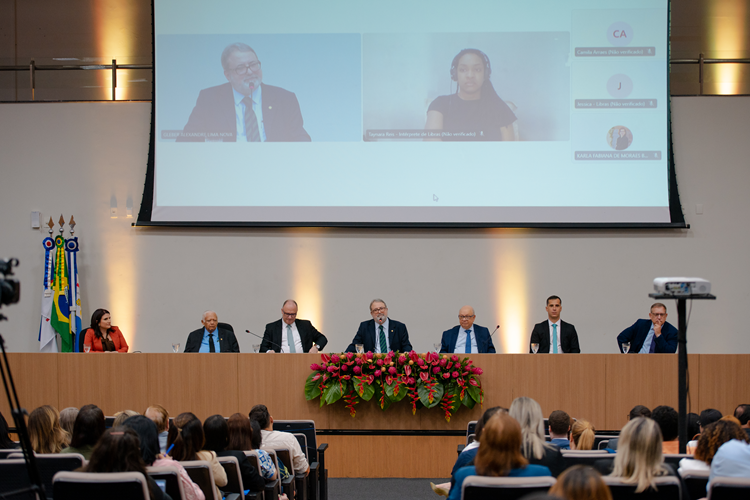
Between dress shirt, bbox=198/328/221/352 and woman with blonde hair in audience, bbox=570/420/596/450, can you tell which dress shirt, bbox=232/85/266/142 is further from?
woman with blonde hair in audience, bbox=570/420/596/450

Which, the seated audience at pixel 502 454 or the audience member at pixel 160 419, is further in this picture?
the audience member at pixel 160 419

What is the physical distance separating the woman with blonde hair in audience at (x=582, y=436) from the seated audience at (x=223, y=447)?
165 cm

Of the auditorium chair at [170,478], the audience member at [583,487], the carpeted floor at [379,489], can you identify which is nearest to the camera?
the audience member at [583,487]

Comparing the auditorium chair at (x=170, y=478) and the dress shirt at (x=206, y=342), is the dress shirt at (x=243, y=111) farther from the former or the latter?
the auditorium chair at (x=170, y=478)

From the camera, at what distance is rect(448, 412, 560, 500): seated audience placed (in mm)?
2553

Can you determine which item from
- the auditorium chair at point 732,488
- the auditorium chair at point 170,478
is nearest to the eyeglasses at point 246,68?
the auditorium chair at point 170,478

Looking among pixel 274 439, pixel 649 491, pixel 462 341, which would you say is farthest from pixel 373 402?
pixel 649 491

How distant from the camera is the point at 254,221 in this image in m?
7.36

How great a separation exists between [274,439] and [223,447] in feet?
2.41

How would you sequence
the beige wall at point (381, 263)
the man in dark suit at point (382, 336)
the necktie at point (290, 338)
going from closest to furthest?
the man in dark suit at point (382, 336) → the necktie at point (290, 338) → the beige wall at point (381, 263)

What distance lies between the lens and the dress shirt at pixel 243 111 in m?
7.32

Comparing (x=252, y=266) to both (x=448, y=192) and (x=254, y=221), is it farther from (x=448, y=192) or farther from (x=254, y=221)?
(x=448, y=192)

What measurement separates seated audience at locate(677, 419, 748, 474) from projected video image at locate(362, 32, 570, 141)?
15.4 ft

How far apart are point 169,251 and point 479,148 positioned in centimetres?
348
